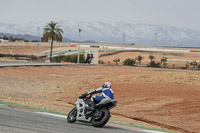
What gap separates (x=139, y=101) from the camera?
89.7ft

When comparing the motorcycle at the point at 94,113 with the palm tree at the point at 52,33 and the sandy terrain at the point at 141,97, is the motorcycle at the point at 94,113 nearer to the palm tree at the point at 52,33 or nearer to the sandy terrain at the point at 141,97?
the sandy terrain at the point at 141,97

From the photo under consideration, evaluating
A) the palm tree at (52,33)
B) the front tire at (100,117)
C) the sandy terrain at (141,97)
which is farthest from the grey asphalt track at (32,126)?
the palm tree at (52,33)

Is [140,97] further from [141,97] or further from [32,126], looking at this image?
[32,126]

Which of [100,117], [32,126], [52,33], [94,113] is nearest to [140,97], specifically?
[94,113]

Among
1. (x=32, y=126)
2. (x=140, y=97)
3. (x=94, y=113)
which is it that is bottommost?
(x=140, y=97)

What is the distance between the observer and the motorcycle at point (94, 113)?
1270cm

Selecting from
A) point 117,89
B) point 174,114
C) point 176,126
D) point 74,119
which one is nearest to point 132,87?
point 117,89

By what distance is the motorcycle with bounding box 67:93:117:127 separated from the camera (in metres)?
12.7

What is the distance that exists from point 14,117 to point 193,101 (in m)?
17.6

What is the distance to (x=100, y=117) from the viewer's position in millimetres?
12805

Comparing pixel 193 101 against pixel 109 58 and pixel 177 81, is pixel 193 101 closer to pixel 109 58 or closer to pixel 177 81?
pixel 177 81

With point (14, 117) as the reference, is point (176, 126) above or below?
below

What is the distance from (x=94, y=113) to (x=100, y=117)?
33 cm

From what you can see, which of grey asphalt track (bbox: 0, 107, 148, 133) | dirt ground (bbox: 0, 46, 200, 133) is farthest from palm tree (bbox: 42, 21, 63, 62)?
grey asphalt track (bbox: 0, 107, 148, 133)
